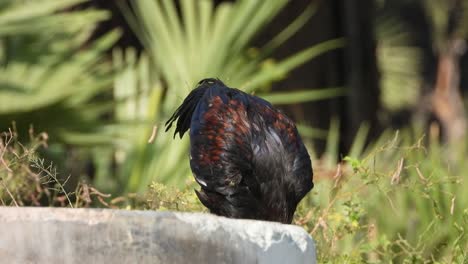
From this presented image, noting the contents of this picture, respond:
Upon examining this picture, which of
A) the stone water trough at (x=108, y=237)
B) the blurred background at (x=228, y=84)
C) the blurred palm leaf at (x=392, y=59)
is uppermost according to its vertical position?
the stone water trough at (x=108, y=237)

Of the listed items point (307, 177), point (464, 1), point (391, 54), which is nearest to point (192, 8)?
point (307, 177)

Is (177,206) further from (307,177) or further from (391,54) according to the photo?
(391,54)

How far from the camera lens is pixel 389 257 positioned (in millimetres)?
4625

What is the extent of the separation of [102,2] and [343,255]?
553 cm

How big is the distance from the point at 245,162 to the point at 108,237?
62 cm

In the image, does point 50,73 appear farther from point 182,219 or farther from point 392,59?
point 392,59

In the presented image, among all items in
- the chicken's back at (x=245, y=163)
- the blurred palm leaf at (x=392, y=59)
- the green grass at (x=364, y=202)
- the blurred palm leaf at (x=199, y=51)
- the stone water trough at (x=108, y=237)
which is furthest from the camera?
the blurred palm leaf at (x=392, y=59)

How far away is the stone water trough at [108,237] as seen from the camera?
9.62 feet

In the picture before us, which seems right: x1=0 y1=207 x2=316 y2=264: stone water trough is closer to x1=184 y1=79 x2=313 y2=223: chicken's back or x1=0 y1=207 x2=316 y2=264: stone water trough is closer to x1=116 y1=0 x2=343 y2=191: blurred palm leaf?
x1=184 y1=79 x2=313 y2=223: chicken's back

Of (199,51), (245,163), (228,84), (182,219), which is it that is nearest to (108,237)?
(182,219)

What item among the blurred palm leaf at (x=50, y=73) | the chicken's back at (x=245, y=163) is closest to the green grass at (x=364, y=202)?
the chicken's back at (x=245, y=163)

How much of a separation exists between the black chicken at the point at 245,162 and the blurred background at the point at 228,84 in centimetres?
77

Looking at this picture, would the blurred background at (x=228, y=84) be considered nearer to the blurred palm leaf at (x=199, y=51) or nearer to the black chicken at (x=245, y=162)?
the blurred palm leaf at (x=199, y=51)

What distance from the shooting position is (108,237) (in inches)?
116
